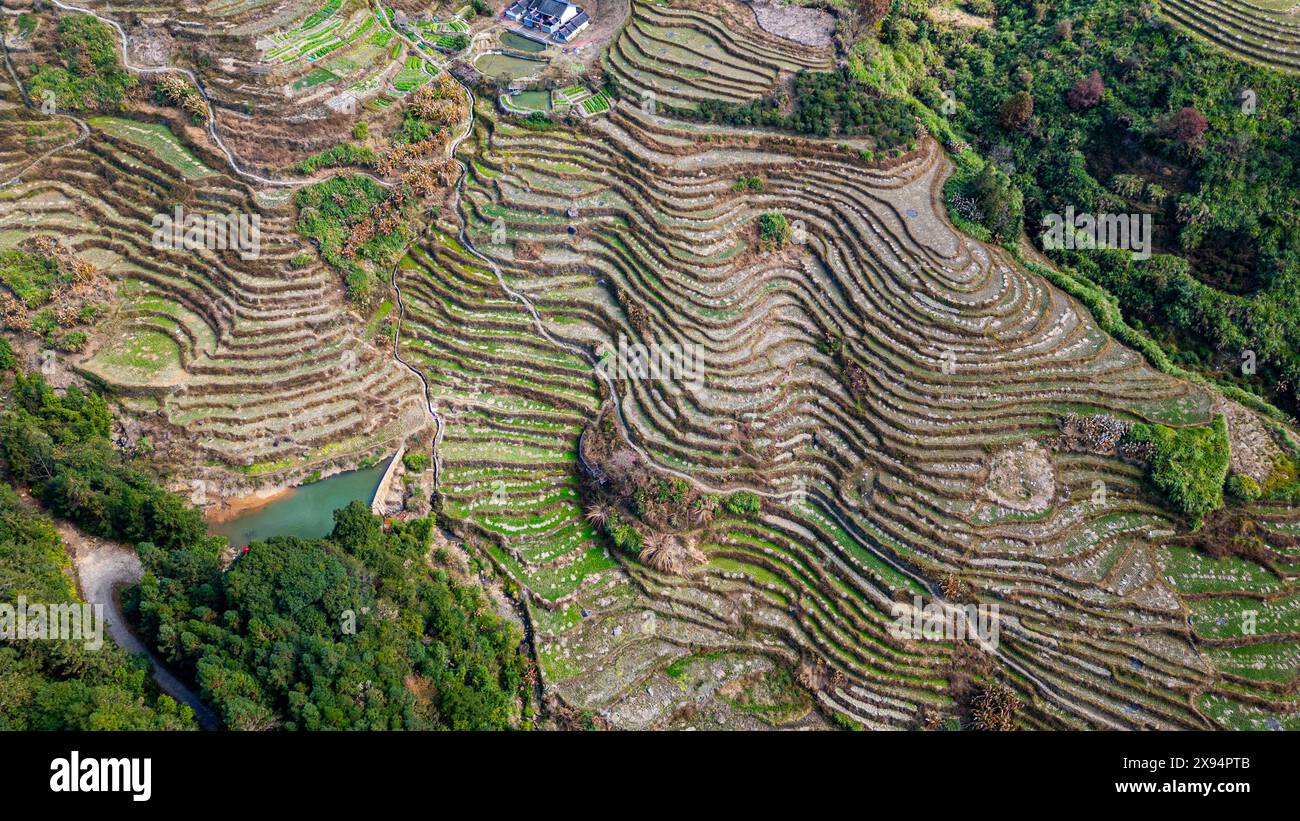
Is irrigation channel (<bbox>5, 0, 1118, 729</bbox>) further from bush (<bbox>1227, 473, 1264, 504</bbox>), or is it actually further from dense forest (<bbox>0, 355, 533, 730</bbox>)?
bush (<bbox>1227, 473, 1264, 504</bbox>)

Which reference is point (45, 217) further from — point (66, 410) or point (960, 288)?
point (960, 288)

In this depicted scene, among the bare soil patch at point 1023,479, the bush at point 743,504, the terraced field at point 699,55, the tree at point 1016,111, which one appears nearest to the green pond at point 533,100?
the terraced field at point 699,55

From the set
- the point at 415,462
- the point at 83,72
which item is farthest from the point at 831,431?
the point at 83,72

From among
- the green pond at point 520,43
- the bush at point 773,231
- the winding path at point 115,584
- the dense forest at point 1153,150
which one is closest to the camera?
the winding path at point 115,584

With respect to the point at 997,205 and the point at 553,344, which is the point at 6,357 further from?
the point at 997,205

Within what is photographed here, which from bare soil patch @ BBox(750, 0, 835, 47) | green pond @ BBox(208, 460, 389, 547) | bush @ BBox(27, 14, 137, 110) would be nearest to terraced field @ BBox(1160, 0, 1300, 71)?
bare soil patch @ BBox(750, 0, 835, 47)

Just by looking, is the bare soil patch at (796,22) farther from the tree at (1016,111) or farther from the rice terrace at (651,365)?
the tree at (1016,111)
